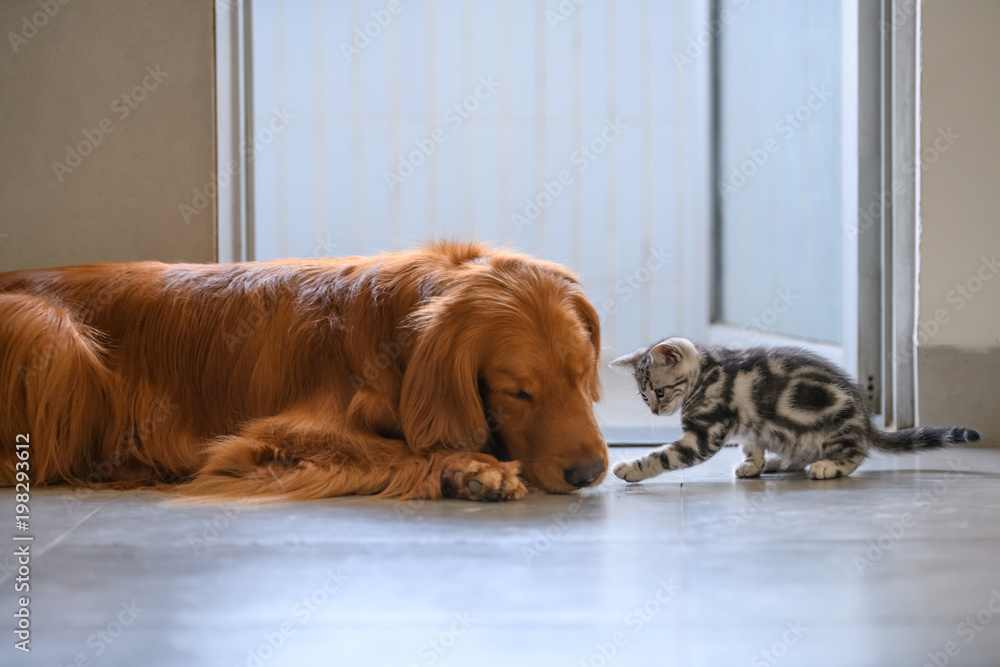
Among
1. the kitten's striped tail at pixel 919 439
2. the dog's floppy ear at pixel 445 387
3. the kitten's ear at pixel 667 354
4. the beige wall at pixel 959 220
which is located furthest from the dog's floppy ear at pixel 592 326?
the beige wall at pixel 959 220

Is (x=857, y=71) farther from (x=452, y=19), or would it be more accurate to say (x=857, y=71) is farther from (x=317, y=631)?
(x=452, y=19)

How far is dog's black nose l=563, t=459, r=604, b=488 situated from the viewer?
2125mm

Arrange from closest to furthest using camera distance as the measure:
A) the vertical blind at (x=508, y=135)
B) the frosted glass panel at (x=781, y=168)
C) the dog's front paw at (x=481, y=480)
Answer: the dog's front paw at (x=481, y=480), the frosted glass panel at (x=781, y=168), the vertical blind at (x=508, y=135)

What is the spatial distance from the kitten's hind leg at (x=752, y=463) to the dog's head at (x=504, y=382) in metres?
0.54

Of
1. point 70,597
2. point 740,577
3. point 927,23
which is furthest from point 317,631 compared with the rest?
point 927,23

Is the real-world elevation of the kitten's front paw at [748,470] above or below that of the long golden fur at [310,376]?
below

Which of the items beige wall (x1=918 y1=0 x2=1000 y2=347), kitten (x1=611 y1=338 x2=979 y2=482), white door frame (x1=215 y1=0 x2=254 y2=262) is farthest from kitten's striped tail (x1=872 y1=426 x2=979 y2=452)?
white door frame (x1=215 y1=0 x2=254 y2=262)

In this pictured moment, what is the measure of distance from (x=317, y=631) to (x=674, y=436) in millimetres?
2317

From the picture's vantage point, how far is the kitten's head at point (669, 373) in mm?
2539

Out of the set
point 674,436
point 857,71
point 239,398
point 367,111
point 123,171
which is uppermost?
point 367,111

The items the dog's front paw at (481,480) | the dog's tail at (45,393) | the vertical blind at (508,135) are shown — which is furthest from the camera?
the vertical blind at (508,135)

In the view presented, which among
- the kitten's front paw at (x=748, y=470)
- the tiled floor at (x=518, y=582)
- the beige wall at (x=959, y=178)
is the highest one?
the beige wall at (x=959, y=178)

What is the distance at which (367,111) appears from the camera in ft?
21.7

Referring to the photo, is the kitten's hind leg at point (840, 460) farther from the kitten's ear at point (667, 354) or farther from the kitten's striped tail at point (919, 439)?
the kitten's ear at point (667, 354)
